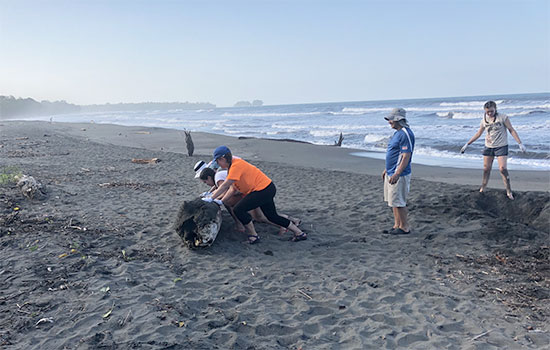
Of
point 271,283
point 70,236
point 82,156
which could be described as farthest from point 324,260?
point 82,156

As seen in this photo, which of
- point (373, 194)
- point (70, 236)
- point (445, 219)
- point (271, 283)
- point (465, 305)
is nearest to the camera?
point (465, 305)

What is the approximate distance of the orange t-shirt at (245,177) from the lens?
16.0 ft

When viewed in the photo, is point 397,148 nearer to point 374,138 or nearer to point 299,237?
point 299,237

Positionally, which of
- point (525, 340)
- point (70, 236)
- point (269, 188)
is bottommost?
point (525, 340)

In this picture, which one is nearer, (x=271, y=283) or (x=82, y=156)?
(x=271, y=283)

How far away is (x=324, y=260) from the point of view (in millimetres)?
4891

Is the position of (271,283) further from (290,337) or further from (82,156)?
(82,156)

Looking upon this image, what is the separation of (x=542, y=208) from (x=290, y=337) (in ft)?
17.2

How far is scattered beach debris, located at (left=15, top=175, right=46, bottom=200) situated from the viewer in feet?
22.8

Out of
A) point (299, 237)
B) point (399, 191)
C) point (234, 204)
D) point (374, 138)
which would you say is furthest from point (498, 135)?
point (374, 138)

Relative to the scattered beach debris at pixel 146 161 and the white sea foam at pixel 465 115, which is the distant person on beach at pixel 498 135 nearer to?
the scattered beach debris at pixel 146 161

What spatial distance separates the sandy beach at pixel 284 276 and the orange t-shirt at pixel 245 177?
81 cm

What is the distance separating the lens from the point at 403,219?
5.69 metres

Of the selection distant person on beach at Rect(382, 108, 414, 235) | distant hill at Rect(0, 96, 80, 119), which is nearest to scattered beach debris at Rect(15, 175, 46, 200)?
distant person on beach at Rect(382, 108, 414, 235)
